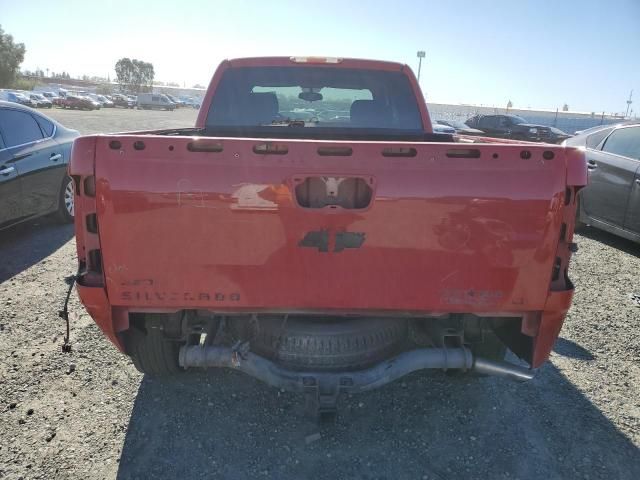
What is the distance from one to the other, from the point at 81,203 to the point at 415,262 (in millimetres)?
1557

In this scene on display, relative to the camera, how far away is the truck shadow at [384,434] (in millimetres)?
2408

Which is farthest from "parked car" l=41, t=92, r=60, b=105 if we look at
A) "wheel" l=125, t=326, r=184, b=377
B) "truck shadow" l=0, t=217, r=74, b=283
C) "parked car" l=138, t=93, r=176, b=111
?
"wheel" l=125, t=326, r=184, b=377

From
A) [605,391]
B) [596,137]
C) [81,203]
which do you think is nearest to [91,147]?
[81,203]

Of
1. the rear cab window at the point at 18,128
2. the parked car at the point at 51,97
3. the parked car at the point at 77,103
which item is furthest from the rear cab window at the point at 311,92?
the parked car at the point at 51,97

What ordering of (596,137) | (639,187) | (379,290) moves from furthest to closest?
(596,137) < (639,187) < (379,290)

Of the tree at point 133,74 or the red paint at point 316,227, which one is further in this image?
the tree at point 133,74

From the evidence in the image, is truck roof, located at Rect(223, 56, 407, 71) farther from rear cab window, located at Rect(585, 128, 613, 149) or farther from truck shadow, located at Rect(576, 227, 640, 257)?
truck shadow, located at Rect(576, 227, 640, 257)

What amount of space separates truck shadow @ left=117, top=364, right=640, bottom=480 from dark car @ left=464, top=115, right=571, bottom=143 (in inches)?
846

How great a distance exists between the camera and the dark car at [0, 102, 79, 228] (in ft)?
17.6

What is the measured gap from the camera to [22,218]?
5648mm

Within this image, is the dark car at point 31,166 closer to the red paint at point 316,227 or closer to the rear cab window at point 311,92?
the rear cab window at point 311,92

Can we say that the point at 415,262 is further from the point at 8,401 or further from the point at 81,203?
the point at 8,401

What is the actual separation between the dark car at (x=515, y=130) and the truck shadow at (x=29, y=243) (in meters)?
20.5

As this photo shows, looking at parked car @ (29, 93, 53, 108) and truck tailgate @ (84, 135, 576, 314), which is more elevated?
truck tailgate @ (84, 135, 576, 314)
